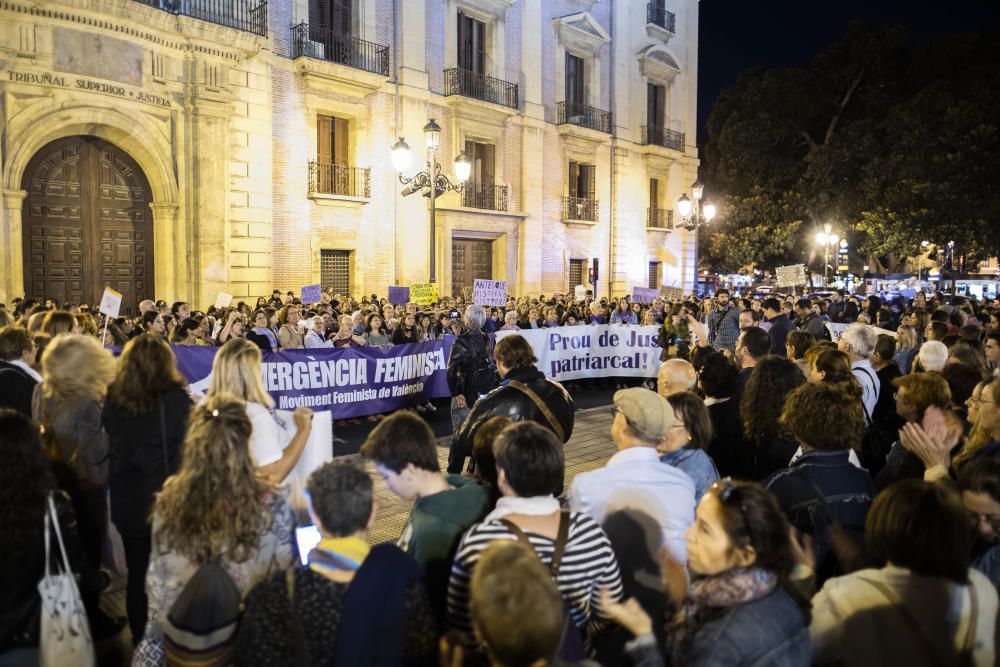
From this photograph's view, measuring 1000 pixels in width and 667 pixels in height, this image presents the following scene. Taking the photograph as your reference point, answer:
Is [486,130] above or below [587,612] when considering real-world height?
above

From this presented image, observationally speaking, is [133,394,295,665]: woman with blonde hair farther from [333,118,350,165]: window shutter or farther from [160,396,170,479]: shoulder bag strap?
[333,118,350,165]: window shutter

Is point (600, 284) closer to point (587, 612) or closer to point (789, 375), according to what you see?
point (789, 375)

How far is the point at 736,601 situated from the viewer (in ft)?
7.12

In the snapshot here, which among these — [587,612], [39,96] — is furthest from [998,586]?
[39,96]

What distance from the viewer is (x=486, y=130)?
23.5 meters

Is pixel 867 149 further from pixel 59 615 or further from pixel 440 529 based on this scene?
pixel 59 615

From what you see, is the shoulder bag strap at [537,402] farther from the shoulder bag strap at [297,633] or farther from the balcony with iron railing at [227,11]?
the balcony with iron railing at [227,11]

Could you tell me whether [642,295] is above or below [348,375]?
above

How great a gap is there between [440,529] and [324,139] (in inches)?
739

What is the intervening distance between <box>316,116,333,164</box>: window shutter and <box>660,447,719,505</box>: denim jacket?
58.9 ft

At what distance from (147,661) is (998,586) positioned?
10.5ft

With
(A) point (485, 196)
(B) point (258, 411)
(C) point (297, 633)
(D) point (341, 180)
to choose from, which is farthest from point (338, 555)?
(A) point (485, 196)

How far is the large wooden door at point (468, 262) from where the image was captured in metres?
23.5

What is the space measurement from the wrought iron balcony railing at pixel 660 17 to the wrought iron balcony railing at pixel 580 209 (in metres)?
8.07
